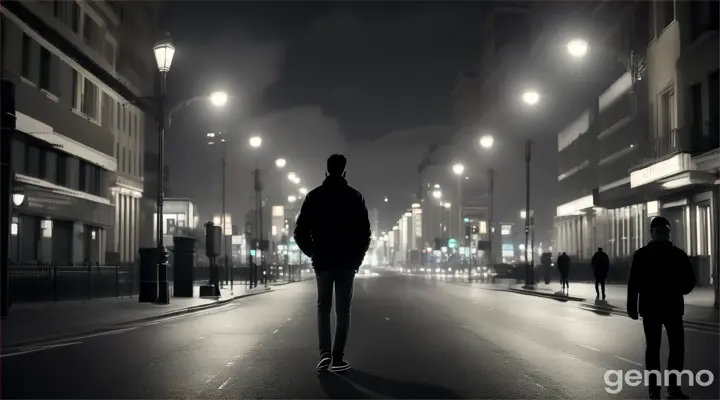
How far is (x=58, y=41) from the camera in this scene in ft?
141

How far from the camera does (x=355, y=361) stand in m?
11.9

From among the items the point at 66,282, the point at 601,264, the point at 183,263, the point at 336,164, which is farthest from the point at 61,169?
the point at 336,164

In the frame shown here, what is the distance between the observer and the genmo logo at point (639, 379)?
32.3 feet

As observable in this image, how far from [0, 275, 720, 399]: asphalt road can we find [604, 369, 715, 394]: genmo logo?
14 cm

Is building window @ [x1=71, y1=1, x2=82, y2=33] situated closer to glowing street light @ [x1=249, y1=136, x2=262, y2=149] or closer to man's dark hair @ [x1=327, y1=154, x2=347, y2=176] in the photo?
glowing street light @ [x1=249, y1=136, x2=262, y2=149]

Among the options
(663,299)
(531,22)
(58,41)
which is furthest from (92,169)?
(531,22)

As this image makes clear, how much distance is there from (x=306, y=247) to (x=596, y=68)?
209 feet

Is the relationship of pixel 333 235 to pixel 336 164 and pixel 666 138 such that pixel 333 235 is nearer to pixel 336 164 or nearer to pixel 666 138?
pixel 336 164

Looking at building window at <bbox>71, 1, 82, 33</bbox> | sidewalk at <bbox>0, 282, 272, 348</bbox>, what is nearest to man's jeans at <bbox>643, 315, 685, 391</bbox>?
sidewalk at <bbox>0, 282, 272, 348</bbox>

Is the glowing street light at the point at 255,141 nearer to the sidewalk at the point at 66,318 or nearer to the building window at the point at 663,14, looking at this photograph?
the sidewalk at the point at 66,318

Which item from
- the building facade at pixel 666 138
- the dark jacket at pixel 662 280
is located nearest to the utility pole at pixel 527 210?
the building facade at pixel 666 138

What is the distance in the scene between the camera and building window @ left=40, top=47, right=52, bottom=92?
136 ft

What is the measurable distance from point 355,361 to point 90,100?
4395 cm

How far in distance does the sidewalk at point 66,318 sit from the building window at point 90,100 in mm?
22846
